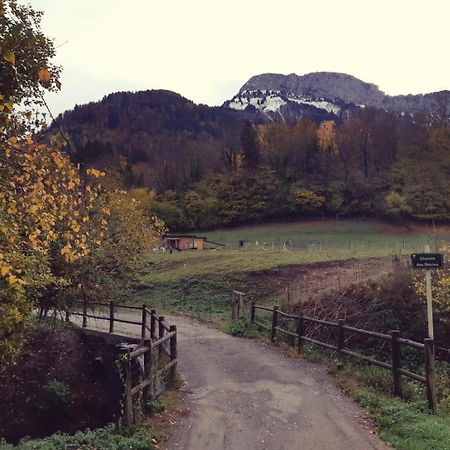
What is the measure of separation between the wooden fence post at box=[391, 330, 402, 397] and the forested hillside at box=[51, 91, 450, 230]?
158ft

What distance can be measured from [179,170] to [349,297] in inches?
2807

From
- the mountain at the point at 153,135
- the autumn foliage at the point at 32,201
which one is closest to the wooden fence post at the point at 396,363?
the autumn foliage at the point at 32,201

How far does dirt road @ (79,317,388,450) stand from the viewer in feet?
25.9

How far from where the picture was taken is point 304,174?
78875 millimetres

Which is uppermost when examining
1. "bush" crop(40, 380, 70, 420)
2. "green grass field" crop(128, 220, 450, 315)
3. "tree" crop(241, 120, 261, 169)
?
"tree" crop(241, 120, 261, 169)

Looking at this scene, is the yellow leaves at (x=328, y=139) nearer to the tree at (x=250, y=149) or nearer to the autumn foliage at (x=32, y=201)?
the tree at (x=250, y=149)

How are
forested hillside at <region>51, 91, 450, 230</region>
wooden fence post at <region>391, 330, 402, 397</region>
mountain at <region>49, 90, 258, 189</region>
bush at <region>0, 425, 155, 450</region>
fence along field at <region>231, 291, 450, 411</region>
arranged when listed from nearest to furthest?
bush at <region>0, 425, 155, 450</region> < fence along field at <region>231, 291, 450, 411</region> < wooden fence post at <region>391, 330, 402, 397</region> < forested hillside at <region>51, 91, 450, 230</region> < mountain at <region>49, 90, 258, 189</region>

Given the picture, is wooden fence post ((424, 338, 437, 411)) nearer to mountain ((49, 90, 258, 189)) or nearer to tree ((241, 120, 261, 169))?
mountain ((49, 90, 258, 189))

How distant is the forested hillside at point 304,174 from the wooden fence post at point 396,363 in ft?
158

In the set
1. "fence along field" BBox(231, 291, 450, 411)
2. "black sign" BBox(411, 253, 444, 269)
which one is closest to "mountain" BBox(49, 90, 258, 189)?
"fence along field" BBox(231, 291, 450, 411)

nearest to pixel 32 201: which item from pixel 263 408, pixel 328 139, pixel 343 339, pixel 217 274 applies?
pixel 263 408

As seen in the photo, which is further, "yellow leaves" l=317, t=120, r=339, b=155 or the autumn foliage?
"yellow leaves" l=317, t=120, r=339, b=155

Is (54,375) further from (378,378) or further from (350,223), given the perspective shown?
(350,223)

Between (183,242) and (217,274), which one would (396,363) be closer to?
(217,274)
